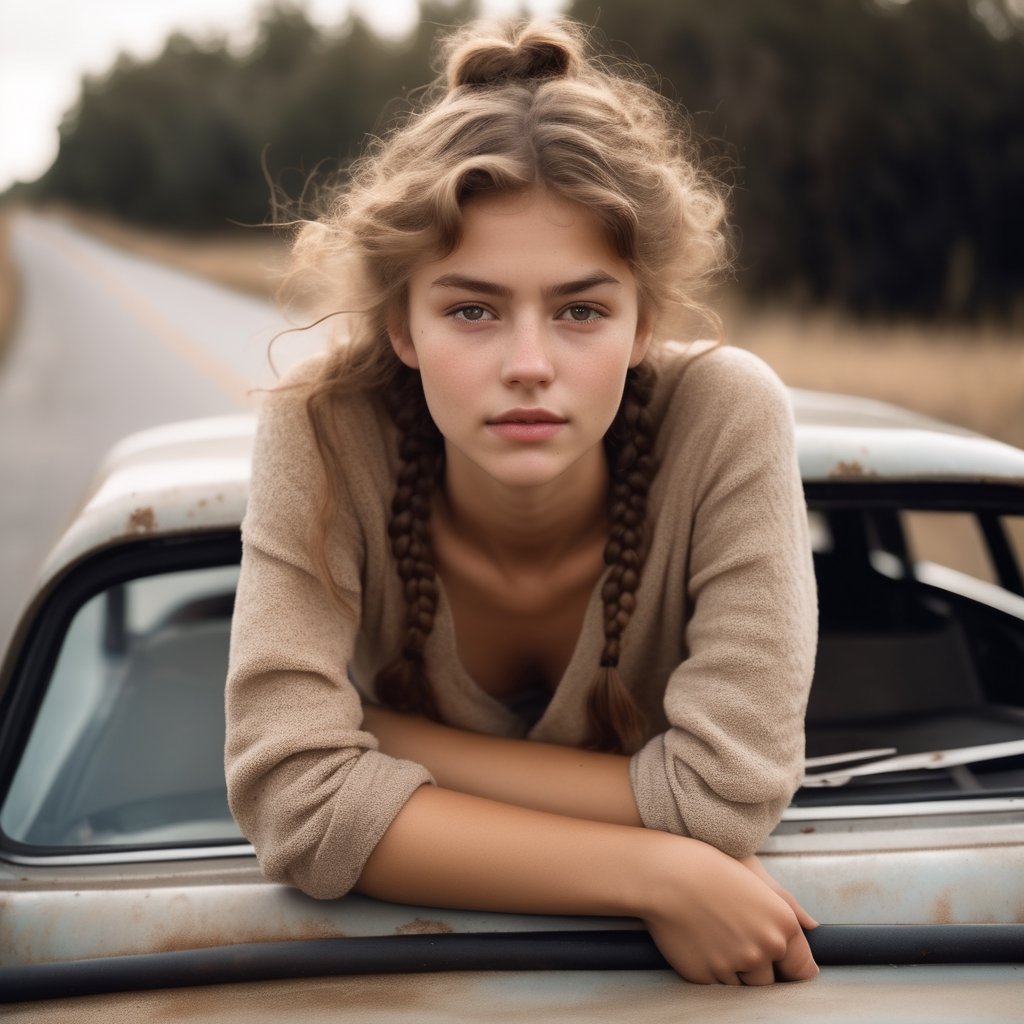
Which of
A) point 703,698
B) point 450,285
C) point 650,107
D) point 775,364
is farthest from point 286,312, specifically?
point 775,364

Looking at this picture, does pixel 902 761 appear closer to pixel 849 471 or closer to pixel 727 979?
pixel 849 471

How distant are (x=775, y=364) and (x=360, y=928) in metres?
9.49

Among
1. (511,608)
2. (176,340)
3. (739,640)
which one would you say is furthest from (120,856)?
(176,340)

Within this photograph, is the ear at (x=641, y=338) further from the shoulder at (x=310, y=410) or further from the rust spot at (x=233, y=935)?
the rust spot at (x=233, y=935)

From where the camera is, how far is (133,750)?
2055 mm

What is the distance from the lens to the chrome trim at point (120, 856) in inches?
64.6

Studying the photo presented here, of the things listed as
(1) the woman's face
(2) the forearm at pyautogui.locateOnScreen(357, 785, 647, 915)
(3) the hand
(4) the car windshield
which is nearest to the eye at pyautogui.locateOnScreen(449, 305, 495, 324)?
(1) the woman's face

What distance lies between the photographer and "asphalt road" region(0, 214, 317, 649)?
7438mm

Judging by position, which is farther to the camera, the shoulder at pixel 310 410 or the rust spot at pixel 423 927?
the shoulder at pixel 310 410

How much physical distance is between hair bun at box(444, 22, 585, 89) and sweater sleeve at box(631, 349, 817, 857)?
53 centimetres

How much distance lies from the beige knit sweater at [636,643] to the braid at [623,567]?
3 cm

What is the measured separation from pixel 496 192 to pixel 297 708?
729 mm

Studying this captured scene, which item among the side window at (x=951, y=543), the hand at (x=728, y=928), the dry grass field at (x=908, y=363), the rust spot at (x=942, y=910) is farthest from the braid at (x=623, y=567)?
the dry grass field at (x=908, y=363)

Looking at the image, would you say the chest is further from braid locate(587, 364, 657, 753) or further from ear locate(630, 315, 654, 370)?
ear locate(630, 315, 654, 370)
